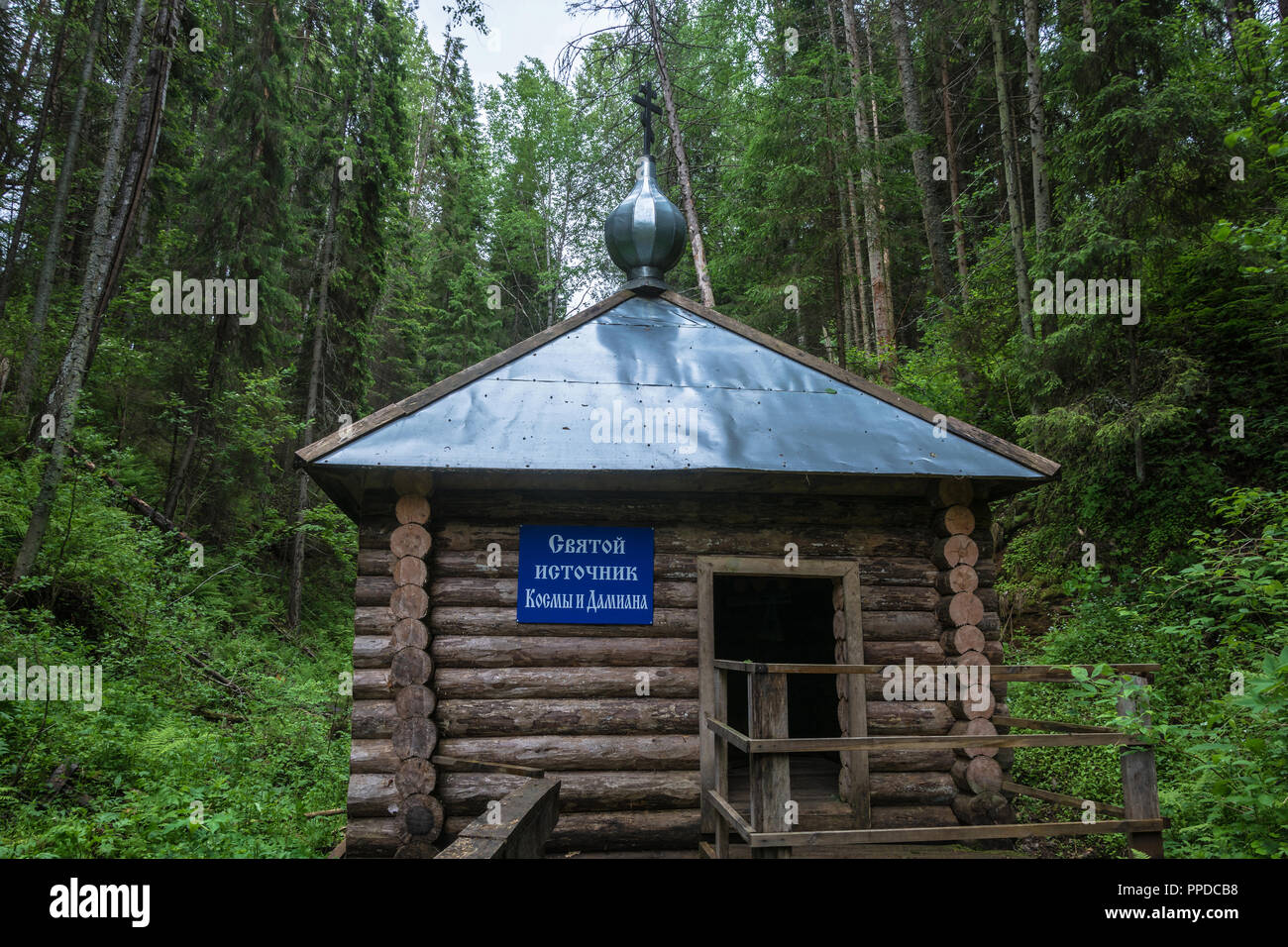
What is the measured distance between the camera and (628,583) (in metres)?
6.27

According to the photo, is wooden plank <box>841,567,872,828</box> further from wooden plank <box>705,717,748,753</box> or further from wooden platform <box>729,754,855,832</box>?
wooden plank <box>705,717,748,753</box>

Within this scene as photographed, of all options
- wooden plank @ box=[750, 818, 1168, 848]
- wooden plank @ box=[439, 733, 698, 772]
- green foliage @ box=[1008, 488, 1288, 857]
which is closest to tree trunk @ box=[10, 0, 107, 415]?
wooden plank @ box=[439, 733, 698, 772]

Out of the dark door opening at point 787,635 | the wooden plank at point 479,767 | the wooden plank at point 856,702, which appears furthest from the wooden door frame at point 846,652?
the dark door opening at point 787,635

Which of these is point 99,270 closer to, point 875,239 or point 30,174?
point 30,174

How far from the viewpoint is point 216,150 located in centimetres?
1558

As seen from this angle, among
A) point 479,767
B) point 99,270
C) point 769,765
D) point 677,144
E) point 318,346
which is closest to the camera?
point 769,765

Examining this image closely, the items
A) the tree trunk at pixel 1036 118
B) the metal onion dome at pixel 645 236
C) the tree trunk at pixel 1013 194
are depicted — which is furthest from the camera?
the tree trunk at pixel 1013 194

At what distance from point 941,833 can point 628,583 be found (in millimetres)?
2974

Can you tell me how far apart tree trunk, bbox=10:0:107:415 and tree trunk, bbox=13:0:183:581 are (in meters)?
3.22

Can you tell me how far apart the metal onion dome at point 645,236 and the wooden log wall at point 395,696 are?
4027 millimetres

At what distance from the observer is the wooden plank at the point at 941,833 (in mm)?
4246

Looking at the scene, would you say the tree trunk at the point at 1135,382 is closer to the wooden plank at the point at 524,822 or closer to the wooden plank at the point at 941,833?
the wooden plank at the point at 941,833

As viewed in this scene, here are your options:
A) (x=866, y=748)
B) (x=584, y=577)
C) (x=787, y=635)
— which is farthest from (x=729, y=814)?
(x=787, y=635)
